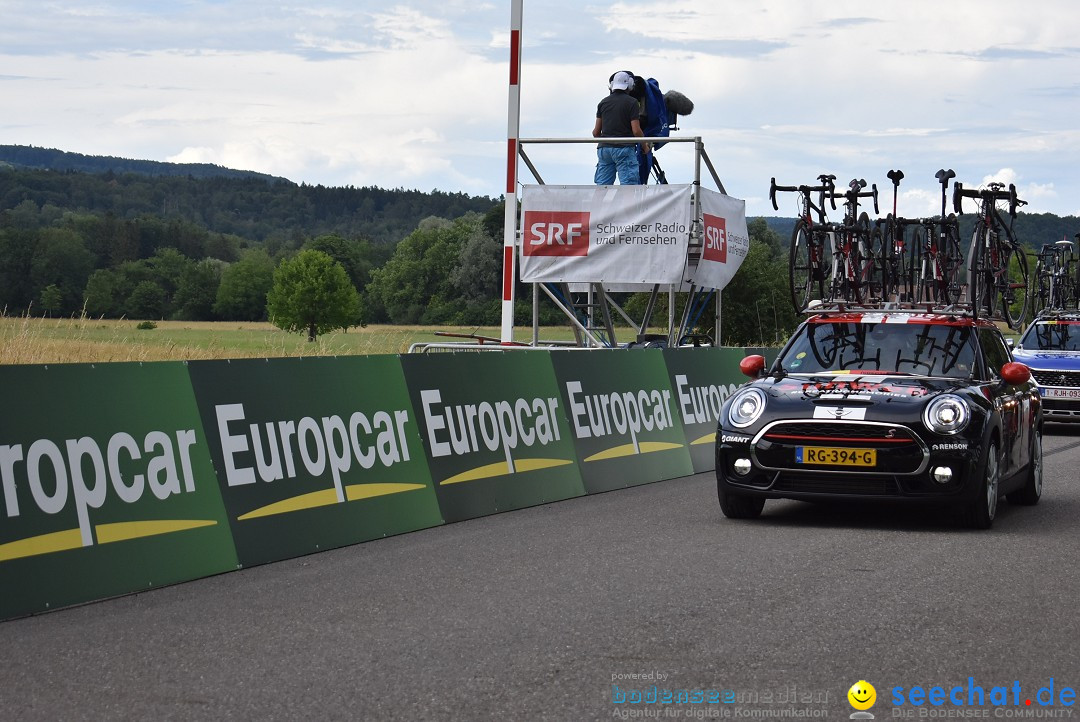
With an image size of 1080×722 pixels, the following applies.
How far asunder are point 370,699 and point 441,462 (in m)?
5.70

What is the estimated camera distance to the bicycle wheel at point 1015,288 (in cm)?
1645

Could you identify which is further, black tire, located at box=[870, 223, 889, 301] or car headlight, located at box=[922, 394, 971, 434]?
black tire, located at box=[870, 223, 889, 301]

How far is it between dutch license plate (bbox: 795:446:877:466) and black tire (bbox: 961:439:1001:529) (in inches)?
30.5

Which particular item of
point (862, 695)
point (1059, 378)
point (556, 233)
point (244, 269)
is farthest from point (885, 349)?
point (244, 269)

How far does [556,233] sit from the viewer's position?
20.2 m

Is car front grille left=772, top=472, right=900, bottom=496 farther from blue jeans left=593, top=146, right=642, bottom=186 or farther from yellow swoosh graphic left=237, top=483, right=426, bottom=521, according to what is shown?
blue jeans left=593, top=146, right=642, bottom=186

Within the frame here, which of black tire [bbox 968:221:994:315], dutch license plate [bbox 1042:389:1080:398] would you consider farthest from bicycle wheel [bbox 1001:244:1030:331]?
dutch license plate [bbox 1042:389:1080:398]

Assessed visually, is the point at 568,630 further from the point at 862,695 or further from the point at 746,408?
the point at 746,408

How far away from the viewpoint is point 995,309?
52.2ft

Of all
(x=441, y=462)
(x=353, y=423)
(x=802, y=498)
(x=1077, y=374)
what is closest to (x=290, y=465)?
(x=353, y=423)

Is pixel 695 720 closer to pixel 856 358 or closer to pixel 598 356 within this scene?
pixel 856 358

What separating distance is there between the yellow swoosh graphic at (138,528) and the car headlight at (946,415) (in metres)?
5.01

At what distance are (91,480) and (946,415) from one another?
5794 mm

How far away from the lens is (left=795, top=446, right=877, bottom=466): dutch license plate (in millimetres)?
10070
